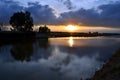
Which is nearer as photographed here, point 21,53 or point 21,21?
point 21,53

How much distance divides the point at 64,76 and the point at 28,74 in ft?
12.4

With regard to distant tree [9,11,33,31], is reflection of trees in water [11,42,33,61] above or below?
below

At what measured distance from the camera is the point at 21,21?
452 ft

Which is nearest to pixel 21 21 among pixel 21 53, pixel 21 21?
pixel 21 21

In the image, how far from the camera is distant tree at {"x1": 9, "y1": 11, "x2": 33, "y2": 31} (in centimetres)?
13800

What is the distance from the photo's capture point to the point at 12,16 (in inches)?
5571

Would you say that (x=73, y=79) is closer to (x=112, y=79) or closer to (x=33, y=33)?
(x=112, y=79)

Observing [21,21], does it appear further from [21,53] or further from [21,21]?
[21,53]

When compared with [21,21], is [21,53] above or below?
below

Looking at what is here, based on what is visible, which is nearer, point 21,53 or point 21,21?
point 21,53

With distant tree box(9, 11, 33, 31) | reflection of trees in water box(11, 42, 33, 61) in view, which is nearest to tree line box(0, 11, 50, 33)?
distant tree box(9, 11, 33, 31)

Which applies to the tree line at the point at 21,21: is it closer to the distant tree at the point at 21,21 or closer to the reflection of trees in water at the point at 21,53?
the distant tree at the point at 21,21

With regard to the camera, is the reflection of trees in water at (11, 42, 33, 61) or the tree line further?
the tree line

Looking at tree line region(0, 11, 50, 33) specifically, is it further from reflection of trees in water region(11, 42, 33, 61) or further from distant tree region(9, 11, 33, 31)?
reflection of trees in water region(11, 42, 33, 61)
